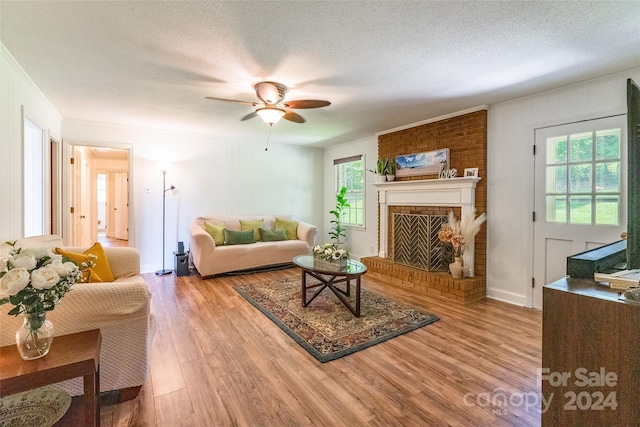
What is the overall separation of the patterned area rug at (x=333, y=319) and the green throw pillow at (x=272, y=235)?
141 cm

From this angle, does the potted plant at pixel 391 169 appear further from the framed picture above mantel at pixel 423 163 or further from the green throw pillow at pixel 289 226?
the green throw pillow at pixel 289 226

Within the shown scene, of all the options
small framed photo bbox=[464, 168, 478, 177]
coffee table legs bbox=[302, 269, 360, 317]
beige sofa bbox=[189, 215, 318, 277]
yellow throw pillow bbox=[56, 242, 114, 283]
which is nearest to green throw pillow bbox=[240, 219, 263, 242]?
beige sofa bbox=[189, 215, 318, 277]

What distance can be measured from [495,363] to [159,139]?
529cm

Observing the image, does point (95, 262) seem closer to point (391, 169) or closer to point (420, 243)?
point (420, 243)

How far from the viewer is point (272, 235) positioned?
5.07 metres

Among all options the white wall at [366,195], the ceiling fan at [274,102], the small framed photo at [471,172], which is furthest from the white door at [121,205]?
the small framed photo at [471,172]

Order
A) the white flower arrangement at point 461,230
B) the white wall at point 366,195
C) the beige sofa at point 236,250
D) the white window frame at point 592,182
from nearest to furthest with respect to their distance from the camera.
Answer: the white window frame at point 592,182 < the white flower arrangement at point 461,230 < the beige sofa at point 236,250 < the white wall at point 366,195

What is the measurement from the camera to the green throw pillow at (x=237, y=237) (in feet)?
15.4

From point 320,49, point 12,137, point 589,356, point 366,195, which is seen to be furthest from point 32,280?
point 366,195

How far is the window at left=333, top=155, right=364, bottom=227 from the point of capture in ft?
18.5

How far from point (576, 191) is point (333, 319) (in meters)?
2.78

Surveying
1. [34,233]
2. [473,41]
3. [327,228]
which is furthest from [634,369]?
[327,228]

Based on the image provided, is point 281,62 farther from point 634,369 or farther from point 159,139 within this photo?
point 159,139

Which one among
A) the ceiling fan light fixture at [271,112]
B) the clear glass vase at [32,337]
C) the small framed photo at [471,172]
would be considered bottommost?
the clear glass vase at [32,337]
